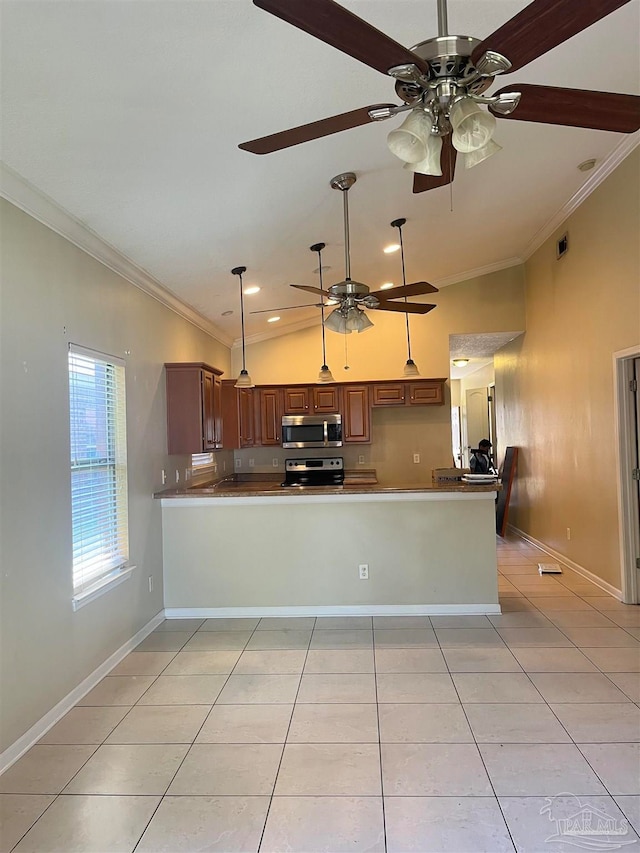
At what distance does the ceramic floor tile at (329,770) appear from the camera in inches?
82.4

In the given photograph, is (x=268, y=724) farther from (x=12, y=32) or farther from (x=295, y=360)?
(x=295, y=360)

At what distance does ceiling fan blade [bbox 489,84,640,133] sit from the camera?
1.63m

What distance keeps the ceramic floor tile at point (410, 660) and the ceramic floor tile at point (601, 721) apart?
0.73 metres

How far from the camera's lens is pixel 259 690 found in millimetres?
2941

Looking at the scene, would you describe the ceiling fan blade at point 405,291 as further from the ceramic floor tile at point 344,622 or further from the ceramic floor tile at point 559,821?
the ceramic floor tile at point 559,821

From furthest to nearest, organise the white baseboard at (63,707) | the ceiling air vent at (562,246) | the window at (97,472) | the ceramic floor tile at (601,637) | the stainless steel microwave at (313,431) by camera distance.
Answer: the stainless steel microwave at (313,431) → the ceiling air vent at (562,246) → the ceramic floor tile at (601,637) → the window at (97,472) → the white baseboard at (63,707)

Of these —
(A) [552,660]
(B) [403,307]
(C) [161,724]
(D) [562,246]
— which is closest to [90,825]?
(C) [161,724]

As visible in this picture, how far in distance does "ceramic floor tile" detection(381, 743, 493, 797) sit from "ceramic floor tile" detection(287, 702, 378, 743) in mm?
160

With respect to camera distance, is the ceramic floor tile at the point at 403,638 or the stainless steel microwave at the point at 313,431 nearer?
the ceramic floor tile at the point at 403,638

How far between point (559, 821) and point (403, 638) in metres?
1.79

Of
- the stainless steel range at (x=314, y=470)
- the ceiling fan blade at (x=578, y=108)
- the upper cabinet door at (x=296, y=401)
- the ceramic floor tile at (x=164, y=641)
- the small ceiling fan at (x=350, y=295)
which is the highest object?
the ceiling fan blade at (x=578, y=108)

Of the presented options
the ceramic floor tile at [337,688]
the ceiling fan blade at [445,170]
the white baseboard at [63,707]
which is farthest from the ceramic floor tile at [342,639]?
the ceiling fan blade at [445,170]

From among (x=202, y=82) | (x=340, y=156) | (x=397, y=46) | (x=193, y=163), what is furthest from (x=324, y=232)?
(x=397, y=46)

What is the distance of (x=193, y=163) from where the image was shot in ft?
8.66
